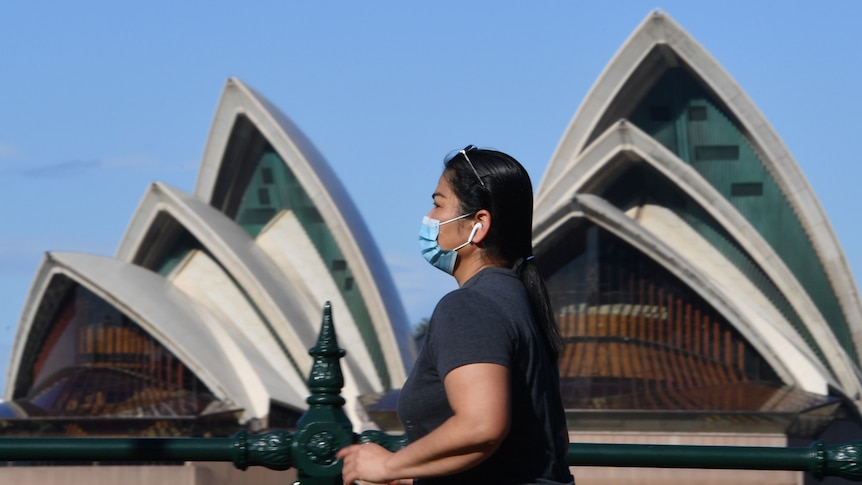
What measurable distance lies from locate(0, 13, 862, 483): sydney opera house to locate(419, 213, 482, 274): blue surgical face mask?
17200 millimetres

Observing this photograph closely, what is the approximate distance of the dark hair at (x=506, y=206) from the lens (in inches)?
131

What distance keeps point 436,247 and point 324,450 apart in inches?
35.4

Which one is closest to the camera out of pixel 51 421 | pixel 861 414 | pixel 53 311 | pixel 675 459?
pixel 675 459

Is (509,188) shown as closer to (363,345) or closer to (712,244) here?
(712,244)

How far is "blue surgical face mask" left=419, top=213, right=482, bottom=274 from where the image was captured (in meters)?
3.36

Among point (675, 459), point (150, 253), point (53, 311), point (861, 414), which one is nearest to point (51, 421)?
point (53, 311)

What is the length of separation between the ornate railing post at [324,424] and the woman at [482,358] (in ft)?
2.19

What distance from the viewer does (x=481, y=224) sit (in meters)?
3.35

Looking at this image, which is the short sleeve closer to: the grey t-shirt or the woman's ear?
the grey t-shirt

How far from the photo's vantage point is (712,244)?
29.6m

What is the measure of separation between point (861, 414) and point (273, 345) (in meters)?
11.7

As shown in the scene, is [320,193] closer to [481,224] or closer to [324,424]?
[324,424]

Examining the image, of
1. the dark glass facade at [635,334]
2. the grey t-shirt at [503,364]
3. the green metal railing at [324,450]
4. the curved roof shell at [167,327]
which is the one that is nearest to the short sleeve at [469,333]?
the grey t-shirt at [503,364]

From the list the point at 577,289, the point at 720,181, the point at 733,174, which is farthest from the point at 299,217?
the point at 577,289
